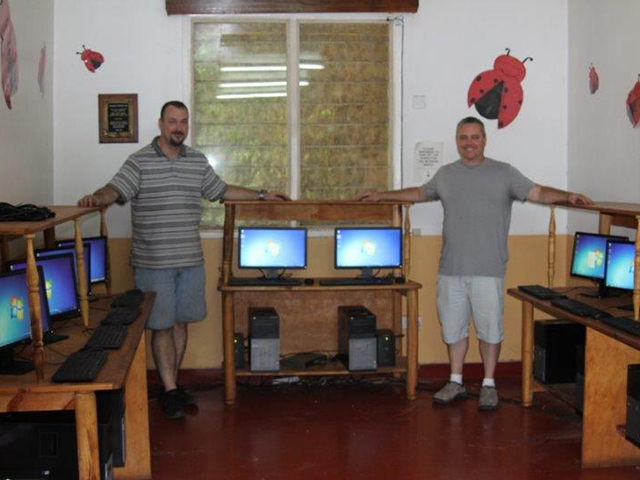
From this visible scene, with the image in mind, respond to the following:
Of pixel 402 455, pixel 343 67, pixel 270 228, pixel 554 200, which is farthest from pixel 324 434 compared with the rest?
pixel 343 67

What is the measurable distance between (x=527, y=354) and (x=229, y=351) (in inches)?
74.0

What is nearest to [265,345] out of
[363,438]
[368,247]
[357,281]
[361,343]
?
[361,343]

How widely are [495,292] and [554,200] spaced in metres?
0.66

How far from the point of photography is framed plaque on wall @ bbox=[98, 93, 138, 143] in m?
5.91

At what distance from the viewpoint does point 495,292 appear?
5262mm

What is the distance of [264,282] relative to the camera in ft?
18.3

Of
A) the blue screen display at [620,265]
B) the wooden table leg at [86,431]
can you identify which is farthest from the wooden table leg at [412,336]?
the wooden table leg at [86,431]

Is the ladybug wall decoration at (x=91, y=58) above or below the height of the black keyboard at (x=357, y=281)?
above

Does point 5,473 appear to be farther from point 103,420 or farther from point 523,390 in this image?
point 523,390

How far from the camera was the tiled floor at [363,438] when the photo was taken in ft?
13.9

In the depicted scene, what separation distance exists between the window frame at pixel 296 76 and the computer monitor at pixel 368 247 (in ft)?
1.08

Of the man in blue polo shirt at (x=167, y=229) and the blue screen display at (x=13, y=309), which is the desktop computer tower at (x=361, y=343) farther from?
the blue screen display at (x=13, y=309)

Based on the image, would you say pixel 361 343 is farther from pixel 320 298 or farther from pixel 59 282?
pixel 59 282

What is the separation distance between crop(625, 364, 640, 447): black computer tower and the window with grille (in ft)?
8.26
